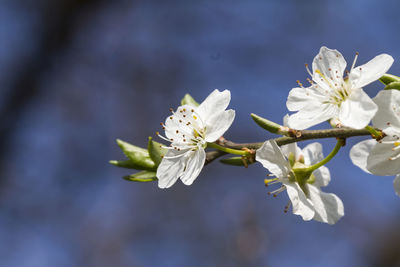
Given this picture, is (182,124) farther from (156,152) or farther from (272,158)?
(272,158)

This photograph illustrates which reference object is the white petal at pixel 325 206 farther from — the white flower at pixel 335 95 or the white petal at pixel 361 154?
the white flower at pixel 335 95

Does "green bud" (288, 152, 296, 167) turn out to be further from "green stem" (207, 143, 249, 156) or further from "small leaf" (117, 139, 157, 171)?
"small leaf" (117, 139, 157, 171)

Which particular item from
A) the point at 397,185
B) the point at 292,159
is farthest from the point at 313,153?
the point at 397,185

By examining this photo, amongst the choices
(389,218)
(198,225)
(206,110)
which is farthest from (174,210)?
(206,110)

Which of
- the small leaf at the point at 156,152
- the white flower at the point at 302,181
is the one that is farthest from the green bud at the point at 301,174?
the small leaf at the point at 156,152
